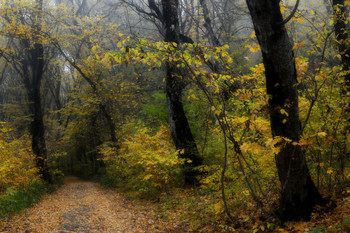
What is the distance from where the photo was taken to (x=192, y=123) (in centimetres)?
911

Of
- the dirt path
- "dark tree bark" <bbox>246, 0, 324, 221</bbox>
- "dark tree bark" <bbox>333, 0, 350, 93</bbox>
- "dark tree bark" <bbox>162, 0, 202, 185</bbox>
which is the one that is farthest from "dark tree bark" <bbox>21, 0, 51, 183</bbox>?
"dark tree bark" <bbox>333, 0, 350, 93</bbox>

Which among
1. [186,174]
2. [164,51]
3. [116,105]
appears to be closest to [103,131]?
[116,105]

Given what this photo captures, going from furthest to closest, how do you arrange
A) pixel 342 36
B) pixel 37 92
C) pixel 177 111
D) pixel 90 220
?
pixel 37 92 → pixel 177 111 → pixel 90 220 → pixel 342 36

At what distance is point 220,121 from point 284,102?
1056mm

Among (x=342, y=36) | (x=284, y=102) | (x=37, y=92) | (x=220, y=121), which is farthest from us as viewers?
(x=37, y=92)

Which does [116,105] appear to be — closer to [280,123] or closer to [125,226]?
[125,226]

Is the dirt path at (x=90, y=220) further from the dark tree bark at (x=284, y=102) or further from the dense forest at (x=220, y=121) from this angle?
the dark tree bark at (x=284, y=102)

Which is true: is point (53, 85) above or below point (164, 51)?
above

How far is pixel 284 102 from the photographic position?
307cm

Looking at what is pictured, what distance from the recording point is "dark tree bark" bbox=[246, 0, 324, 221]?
2.93 metres

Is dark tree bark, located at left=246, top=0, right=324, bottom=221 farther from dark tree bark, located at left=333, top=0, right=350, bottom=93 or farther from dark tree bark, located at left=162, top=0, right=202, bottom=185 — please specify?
dark tree bark, located at left=162, top=0, right=202, bottom=185

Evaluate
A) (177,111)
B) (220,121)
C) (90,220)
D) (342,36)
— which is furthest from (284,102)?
(90,220)

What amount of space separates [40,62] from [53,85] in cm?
1074

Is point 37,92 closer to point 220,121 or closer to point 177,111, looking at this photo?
point 177,111
